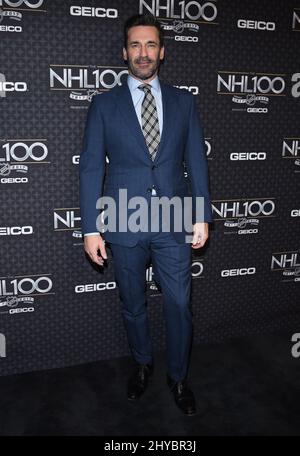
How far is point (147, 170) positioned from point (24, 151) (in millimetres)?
728

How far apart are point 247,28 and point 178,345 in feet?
6.34

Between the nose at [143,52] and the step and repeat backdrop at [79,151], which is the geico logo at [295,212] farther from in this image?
the nose at [143,52]

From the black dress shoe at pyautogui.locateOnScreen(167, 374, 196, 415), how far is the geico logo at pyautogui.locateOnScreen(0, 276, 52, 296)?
92 centimetres

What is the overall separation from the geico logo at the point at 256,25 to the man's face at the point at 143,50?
0.76 meters

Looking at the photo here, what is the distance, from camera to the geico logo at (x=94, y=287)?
2.59 m

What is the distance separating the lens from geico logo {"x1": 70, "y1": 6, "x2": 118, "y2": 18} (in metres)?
2.23

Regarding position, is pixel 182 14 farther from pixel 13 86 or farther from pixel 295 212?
pixel 295 212

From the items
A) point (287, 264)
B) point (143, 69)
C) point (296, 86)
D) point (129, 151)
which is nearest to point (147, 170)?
point (129, 151)

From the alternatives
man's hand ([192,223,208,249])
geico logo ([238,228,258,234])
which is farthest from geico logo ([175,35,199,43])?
geico logo ([238,228,258,234])

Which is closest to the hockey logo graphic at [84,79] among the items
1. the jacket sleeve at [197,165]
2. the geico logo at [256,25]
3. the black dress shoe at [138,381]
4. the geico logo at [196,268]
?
the jacket sleeve at [197,165]

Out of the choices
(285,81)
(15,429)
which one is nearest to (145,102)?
(285,81)

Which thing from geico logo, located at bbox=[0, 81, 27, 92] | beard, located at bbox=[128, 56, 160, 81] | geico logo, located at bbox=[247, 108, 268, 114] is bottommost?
geico logo, located at bbox=[247, 108, 268, 114]

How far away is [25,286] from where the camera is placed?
8.13 ft

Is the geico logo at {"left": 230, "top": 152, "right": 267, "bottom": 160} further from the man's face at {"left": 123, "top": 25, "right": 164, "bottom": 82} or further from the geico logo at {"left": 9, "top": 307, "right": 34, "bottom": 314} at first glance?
the geico logo at {"left": 9, "top": 307, "right": 34, "bottom": 314}
